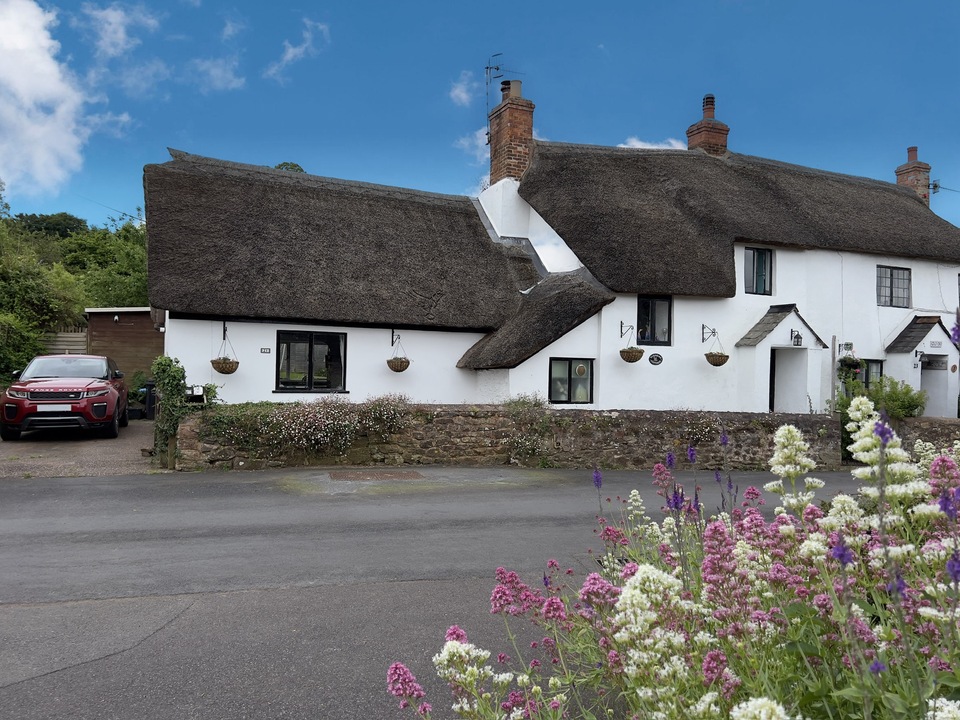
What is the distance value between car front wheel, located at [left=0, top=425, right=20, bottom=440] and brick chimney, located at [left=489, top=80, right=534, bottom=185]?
44.7 feet

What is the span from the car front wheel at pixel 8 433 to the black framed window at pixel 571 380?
1145 centimetres

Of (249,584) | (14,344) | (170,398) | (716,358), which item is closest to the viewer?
(249,584)

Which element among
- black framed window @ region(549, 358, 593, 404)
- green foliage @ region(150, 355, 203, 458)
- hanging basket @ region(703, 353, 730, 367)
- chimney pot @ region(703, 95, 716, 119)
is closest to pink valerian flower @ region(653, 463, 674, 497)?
green foliage @ region(150, 355, 203, 458)

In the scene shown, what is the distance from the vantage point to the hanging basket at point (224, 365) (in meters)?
14.8

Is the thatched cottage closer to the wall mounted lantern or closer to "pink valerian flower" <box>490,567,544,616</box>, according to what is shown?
the wall mounted lantern

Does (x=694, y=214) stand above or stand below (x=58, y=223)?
below

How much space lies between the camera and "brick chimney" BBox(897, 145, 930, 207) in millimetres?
25781

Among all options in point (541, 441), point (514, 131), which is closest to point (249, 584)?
point (541, 441)

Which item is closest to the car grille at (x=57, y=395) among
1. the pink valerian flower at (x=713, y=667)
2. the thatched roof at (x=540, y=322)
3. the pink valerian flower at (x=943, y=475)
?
the thatched roof at (x=540, y=322)

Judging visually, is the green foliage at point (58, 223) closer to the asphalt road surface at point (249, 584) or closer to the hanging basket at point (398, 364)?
the hanging basket at point (398, 364)

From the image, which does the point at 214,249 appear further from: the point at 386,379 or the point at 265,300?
the point at 386,379

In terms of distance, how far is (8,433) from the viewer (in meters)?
14.6

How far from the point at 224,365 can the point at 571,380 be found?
25.6 ft

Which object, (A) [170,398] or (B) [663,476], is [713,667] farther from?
(A) [170,398]
